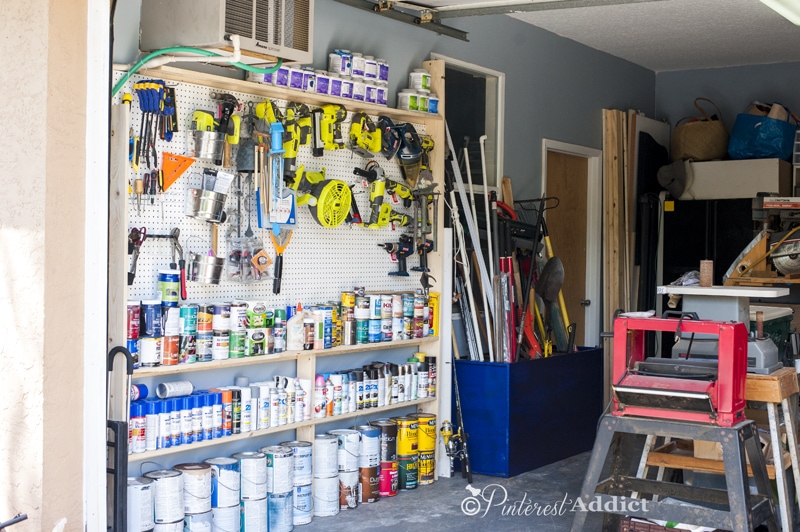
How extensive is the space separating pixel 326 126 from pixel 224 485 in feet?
5.70

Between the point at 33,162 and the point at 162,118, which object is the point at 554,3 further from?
the point at 33,162

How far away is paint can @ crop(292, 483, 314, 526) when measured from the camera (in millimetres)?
4289

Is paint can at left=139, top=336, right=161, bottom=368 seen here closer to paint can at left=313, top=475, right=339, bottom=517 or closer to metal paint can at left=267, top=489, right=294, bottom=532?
metal paint can at left=267, top=489, right=294, bottom=532

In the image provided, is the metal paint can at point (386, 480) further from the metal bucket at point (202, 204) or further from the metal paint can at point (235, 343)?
→ the metal bucket at point (202, 204)

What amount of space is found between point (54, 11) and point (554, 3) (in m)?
2.94

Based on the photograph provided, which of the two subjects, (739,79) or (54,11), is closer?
(54,11)

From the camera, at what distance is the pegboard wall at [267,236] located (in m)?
3.85

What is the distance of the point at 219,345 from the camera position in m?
3.96

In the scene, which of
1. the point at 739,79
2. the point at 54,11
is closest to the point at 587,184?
the point at 739,79

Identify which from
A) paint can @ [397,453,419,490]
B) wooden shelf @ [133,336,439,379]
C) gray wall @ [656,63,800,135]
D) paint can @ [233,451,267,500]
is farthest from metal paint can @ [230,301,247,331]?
gray wall @ [656,63,800,135]

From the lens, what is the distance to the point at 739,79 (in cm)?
801

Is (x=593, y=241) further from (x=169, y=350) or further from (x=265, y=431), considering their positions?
(x=169, y=350)

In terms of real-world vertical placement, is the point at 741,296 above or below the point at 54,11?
below

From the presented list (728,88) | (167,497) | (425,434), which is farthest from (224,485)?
(728,88)
